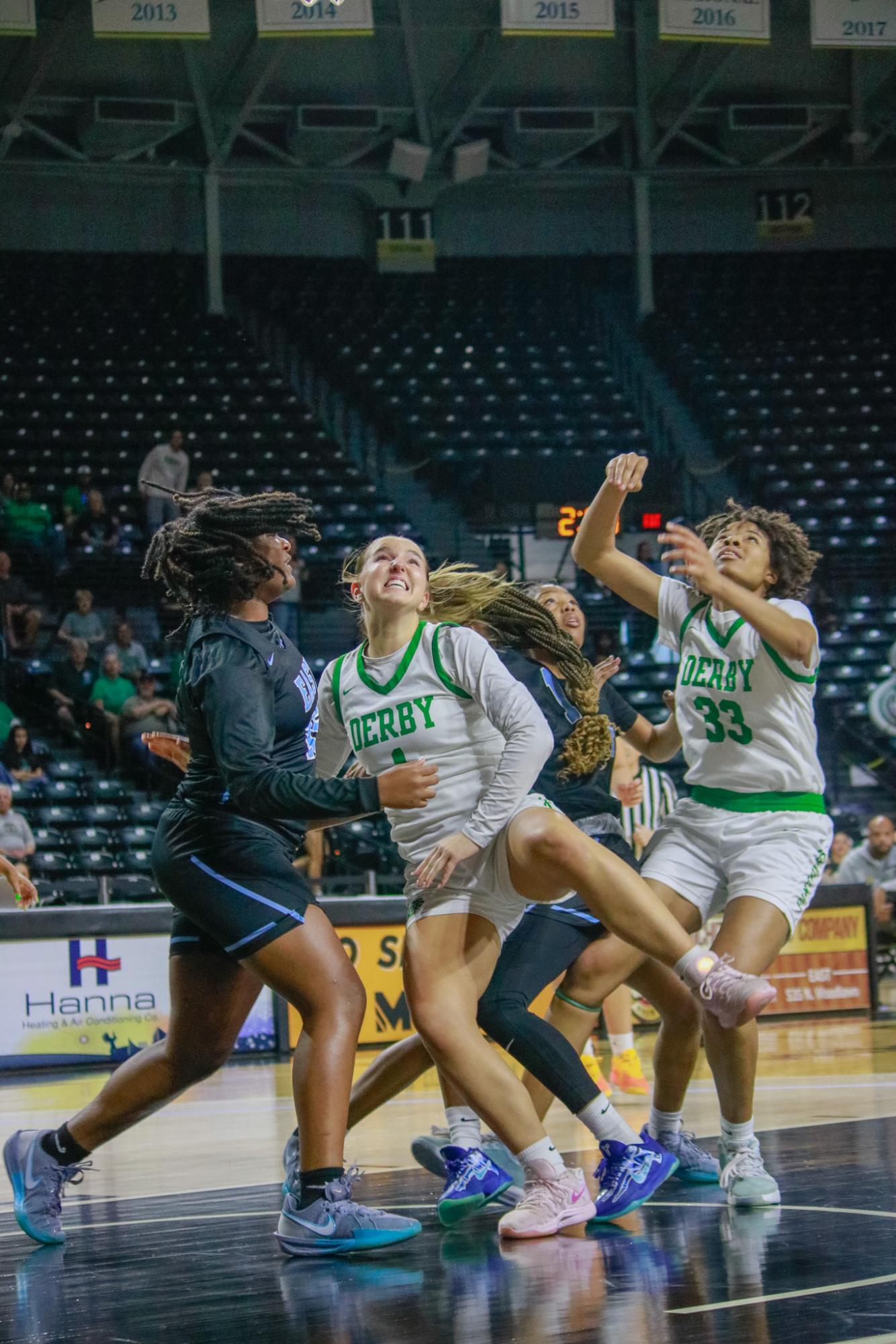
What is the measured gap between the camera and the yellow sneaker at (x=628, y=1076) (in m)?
7.78

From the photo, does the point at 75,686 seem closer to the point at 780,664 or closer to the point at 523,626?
the point at 523,626

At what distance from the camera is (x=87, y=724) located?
14.4m

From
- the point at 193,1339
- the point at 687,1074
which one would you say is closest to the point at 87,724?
the point at 687,1074

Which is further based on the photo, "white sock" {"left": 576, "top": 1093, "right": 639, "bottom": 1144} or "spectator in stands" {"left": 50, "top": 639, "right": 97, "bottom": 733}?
"spectator in stands" {"left": 50, "top": 639, "right": 97, "bottom": 733}

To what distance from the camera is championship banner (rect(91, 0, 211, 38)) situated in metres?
14.8

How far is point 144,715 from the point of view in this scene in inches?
549

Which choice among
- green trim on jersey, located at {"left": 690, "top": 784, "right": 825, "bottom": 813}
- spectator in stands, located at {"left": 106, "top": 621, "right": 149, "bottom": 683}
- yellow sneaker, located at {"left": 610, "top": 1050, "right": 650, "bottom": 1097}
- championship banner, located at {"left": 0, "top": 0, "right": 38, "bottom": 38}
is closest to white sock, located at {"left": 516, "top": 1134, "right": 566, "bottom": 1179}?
green trim on jersey, located at {"left": 690, "top": 784, "right": 825, "bottom": 813}

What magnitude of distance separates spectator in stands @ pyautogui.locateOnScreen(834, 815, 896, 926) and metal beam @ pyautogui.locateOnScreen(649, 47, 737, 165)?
1175cm

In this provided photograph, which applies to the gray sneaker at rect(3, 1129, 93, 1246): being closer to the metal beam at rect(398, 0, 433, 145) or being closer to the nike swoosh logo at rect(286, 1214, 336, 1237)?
the nike swoosh logo at rect(286, 1214, 336, 1237)

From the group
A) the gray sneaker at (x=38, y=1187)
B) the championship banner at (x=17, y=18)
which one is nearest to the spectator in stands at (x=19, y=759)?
the championship banner at (x=17, y=18)

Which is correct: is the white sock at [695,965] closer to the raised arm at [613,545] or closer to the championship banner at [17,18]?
the raised arm at [613,545]

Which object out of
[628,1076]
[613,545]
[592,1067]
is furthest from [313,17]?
[613,545]

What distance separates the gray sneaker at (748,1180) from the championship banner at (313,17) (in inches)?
489

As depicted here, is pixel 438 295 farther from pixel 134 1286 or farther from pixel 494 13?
pixel 134 1286
